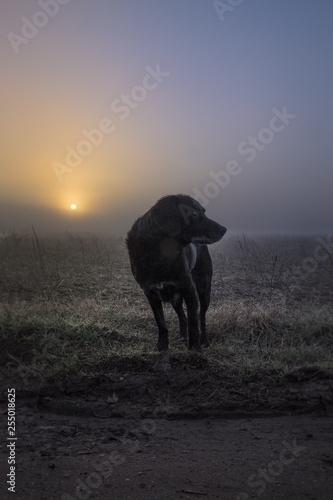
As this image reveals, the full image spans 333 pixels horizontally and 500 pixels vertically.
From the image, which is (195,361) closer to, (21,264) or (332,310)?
(332,310)

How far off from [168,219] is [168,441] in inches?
94.1

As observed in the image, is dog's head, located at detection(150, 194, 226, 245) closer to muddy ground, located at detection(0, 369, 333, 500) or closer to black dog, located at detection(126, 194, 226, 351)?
black dog, located at detection(126, 194, 226, 351)

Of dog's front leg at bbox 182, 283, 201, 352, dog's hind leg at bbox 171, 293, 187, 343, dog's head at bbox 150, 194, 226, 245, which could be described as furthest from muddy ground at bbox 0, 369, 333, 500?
dog's head at bbox 150, 194, 226, 245

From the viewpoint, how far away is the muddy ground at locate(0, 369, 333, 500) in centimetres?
251

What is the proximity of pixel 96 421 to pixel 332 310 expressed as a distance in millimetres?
5200

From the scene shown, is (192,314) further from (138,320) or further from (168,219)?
(138,320)

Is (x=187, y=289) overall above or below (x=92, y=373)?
above

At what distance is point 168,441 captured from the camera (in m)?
3.14

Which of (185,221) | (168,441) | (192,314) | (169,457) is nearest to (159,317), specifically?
(192,314)

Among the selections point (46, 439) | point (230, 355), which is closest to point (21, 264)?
point (230, 355)

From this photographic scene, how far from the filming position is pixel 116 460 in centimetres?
283
